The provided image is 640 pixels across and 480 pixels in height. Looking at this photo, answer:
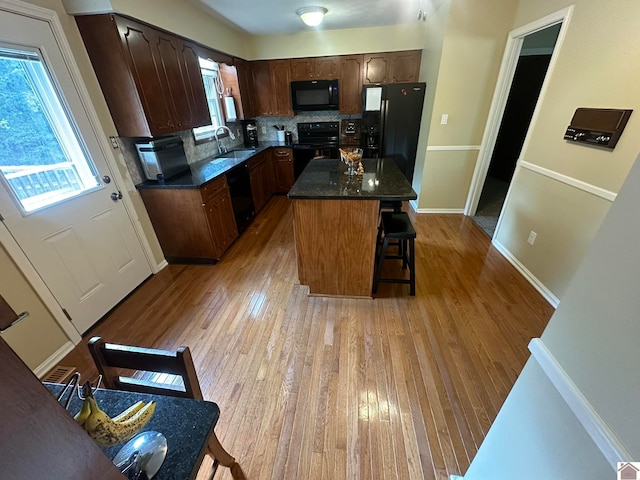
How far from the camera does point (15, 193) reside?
1580mm

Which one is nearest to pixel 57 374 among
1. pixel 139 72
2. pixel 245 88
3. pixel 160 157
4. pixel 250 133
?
pixel 160 157

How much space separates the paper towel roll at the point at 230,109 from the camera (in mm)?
3963

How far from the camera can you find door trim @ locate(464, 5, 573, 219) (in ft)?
6.88

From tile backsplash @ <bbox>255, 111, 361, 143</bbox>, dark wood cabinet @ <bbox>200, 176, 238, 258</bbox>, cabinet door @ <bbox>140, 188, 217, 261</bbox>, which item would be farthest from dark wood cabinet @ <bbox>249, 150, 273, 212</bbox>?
cabinet door @ <bbox>140, 188, 217, 261</bbox>

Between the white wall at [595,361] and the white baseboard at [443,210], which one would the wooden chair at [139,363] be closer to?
the white wall at [595,361]

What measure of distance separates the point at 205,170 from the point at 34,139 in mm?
1391

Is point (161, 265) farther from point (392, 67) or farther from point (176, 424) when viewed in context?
point (392, 67)

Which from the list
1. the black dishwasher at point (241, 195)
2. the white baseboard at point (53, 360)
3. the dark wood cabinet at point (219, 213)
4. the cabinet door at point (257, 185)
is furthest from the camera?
the cabinet door at point (257, 185)

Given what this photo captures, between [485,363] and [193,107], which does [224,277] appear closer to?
[193,107]

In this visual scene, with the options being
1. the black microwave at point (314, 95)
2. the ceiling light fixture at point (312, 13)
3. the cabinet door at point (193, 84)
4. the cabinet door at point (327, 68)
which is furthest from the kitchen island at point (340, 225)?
the cabinet door at point (327, 68)

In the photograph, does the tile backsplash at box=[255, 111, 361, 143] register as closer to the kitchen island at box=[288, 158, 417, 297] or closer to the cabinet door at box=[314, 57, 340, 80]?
the cabinet door at box=[314, 57, 340, 80]

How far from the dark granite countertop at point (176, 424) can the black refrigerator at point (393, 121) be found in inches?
159

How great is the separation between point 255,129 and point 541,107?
388 cm

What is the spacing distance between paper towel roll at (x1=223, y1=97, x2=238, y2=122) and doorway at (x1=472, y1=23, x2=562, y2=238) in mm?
4020
